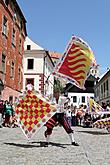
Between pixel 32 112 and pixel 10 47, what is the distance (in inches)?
694

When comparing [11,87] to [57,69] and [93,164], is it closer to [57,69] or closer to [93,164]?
[57,69]

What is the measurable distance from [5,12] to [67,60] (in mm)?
16082

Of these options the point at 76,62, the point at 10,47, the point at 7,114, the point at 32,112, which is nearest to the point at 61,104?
the point at 32,112

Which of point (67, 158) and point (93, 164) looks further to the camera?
point (67, 158)

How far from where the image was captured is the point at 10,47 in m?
25.3

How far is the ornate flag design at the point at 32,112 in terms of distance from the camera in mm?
8195

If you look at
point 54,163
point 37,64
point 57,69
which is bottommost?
point 54,163

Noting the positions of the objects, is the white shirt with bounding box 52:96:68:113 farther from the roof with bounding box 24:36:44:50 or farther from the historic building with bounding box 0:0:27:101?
the roof with bounding box 24:36:44:50

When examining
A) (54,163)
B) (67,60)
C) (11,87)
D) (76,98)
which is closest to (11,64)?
(11,87)

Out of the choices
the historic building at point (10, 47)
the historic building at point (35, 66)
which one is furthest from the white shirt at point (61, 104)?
the historic building at point (35, 66)

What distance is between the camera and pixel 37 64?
148ft

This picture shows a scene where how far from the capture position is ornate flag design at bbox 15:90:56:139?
820cm

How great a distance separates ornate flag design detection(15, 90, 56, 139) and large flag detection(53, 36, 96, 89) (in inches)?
38.7

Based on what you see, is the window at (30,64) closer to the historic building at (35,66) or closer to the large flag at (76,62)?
the historic building at (35,66)
